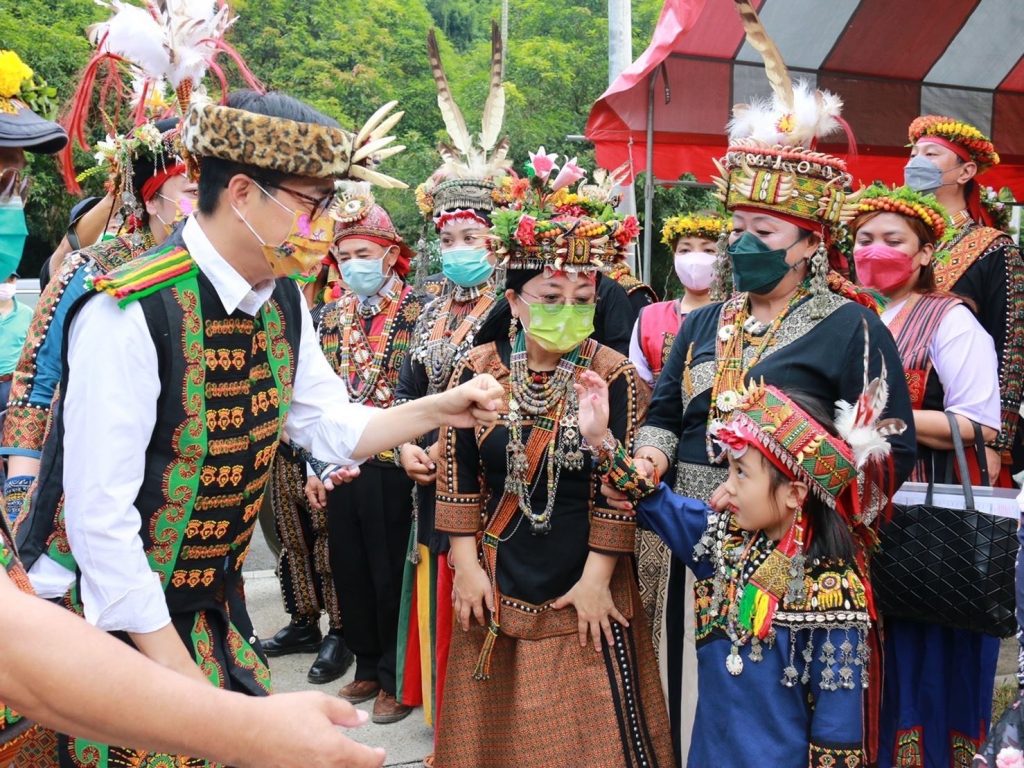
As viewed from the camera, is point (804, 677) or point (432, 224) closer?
point (804, 677)

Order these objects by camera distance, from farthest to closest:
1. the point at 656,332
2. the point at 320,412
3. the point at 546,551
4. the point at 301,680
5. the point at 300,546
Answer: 1. the point at 300,546
2. the point at 301,680
3. the point at 656,332
4. the point at 546,551
5. the point at 320,412

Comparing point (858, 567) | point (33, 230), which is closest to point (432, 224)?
point (858, 567)

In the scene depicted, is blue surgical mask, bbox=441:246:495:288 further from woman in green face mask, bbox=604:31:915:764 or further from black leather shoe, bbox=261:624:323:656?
black leather shoe, bbox=261:624:323:656

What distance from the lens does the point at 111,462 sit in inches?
91.7

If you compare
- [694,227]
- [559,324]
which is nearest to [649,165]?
[694,227]

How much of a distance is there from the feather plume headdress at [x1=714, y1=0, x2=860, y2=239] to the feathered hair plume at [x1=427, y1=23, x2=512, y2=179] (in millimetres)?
1583

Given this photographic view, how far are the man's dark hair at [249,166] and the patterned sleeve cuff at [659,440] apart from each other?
5.72 ft

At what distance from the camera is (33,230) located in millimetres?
17688

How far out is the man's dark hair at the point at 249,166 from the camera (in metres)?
2.58

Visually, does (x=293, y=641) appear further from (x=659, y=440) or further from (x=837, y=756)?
(x=837, y=756)

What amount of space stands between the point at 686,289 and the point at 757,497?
9.55 ft

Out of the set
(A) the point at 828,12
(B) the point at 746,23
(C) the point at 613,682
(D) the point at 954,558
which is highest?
(A) the point at 828,12

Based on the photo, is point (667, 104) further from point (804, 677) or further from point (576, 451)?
point (804, 677)

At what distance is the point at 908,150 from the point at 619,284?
3274mm
